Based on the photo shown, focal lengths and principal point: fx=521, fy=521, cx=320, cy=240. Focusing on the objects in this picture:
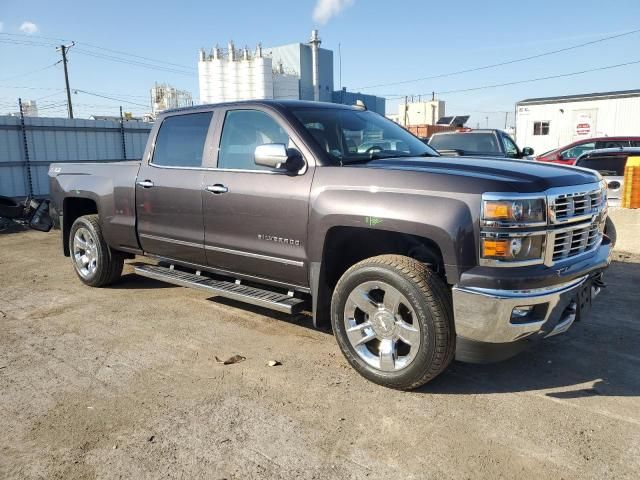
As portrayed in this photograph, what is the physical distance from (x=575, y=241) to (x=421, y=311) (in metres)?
1.10

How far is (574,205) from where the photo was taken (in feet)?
10.6

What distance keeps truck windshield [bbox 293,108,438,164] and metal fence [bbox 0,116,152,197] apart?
38.8 feet

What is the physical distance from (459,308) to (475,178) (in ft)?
2.52

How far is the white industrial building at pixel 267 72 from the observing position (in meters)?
49.5

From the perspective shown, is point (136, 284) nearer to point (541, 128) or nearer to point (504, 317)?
point (504, 317)

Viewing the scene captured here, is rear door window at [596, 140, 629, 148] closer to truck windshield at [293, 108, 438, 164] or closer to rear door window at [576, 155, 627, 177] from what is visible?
rear door window at [576, 155, 627, 177]

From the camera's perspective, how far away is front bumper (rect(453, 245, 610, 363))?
2.94m

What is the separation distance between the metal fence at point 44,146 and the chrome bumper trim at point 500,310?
13484mm

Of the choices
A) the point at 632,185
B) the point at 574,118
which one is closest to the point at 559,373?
the point at 632,185

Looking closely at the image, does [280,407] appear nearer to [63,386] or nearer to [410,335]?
[410,335]

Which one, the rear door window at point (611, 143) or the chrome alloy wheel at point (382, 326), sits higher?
the rear door window at point (611, 143)

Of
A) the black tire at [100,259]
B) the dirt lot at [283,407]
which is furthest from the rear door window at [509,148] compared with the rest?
the black tire at [100,259]

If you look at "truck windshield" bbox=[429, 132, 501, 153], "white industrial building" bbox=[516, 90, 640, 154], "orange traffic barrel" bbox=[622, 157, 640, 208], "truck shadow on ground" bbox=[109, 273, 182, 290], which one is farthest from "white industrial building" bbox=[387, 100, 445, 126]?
"truck shadow on ground" bbox=[109, 273, 182, 290]

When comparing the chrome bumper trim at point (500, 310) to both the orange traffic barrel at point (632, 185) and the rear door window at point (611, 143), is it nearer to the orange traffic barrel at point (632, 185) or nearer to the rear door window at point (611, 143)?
the orange traffic barrel at point (632, 185)
